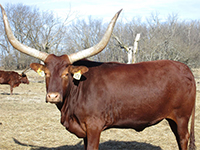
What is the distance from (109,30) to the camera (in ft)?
11.2

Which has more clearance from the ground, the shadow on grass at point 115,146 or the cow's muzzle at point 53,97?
the cow's muzzle at point 53,97

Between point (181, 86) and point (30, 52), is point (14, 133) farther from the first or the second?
point (181, 86)

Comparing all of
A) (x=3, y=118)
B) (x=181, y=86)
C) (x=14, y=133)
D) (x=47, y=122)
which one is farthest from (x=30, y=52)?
(x=3, y=118)

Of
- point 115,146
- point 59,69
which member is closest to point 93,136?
point 59,69

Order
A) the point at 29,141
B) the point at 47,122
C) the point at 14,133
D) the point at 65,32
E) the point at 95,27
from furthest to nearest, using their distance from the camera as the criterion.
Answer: the point at 95,27, the point at 65,32, the point at 47,122, the point at 14,133, the point at 29,141

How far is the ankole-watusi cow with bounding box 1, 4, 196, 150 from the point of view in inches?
132

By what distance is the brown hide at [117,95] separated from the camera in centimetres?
335

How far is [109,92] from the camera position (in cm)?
348

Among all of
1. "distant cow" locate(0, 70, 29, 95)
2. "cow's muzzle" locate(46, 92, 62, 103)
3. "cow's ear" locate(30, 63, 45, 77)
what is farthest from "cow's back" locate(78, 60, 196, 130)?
"distant cow" locate(0, 70, 29, 95)

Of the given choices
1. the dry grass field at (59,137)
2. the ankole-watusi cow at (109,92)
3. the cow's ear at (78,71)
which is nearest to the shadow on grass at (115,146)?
the dry grass field at (59,137)

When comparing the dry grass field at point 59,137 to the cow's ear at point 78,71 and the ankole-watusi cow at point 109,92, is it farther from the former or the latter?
the cow's ear at point 78,71

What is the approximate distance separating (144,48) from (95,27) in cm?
929

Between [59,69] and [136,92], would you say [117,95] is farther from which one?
[59,69]

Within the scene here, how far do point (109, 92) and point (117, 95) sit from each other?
0.13m
